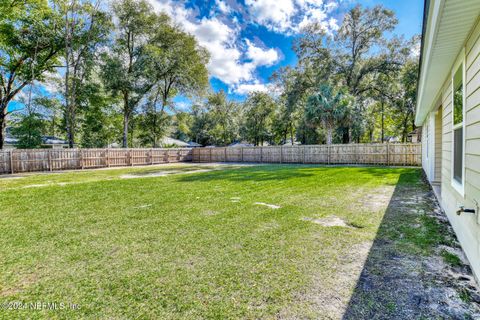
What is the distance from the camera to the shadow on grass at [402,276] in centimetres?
167

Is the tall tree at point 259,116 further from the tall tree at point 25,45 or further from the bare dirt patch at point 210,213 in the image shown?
the bare dirt patch at point 210,213

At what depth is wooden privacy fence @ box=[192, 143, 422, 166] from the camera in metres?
13.5

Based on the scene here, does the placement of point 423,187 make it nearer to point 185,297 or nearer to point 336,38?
point 185,297

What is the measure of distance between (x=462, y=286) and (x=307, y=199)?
129 inches

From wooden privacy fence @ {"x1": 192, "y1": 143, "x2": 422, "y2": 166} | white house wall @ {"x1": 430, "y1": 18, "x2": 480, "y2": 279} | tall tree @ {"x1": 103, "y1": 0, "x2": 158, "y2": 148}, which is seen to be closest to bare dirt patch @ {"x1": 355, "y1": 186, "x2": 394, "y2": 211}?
white house wall @ {"x1": 430, "y1": 18, "x2": 480, "y2": 279}

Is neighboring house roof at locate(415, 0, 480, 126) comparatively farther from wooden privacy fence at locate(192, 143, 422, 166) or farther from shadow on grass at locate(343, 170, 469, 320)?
wooden privacy fence at locate(192, 143, 422, 166)

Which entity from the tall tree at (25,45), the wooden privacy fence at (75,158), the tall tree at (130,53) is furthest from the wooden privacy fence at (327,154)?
the tall tree at (25,45)

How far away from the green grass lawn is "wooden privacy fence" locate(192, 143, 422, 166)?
34.7 ft

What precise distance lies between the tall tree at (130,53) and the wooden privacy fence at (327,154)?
7.37 m

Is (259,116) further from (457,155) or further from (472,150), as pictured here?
(472,150)

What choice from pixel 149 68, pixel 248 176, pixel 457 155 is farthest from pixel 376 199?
pixel 149 68

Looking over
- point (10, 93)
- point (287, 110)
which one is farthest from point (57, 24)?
point (287, 110)

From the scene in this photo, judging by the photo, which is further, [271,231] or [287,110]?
[287,110]

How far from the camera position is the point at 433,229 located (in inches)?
130
